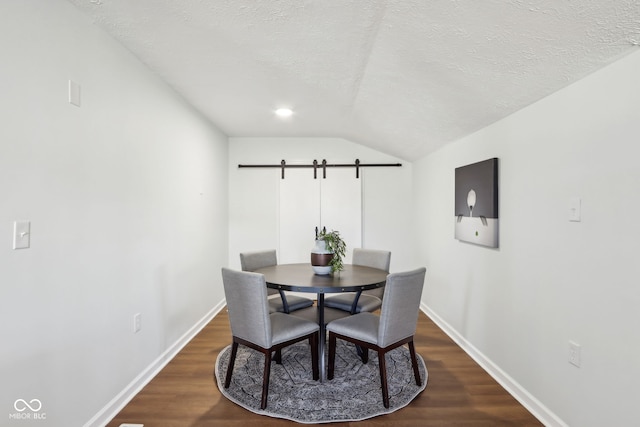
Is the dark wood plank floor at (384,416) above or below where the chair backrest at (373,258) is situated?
below

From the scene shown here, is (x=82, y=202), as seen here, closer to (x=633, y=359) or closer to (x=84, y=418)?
(x=84, y=418)

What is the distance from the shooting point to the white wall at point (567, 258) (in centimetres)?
145

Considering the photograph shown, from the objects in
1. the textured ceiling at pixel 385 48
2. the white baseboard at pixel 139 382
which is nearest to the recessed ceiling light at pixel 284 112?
the textured ceiling at pixel 385 48

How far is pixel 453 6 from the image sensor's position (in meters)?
1.45

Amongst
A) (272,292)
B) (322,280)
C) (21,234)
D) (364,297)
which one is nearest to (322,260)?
(322,280)

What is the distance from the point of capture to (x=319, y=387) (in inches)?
88.6

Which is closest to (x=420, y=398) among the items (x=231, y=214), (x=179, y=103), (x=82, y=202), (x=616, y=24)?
(x=616, y=24)

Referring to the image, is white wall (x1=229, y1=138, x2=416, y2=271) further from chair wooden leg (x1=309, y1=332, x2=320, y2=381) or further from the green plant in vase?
chair wooden leg (x1=309, y1=332, x2=320, y2=381)

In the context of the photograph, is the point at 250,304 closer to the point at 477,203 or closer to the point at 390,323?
the point at 390,323

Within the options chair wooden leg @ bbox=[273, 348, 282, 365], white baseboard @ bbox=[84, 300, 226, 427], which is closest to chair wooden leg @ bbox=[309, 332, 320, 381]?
chair wooden leg @ bbox=[273, 348, 282, 365]

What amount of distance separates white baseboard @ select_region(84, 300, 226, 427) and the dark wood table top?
105 centimetres

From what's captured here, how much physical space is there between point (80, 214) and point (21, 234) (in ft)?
1.17

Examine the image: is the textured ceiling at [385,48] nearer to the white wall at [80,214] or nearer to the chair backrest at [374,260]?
the white wall at [80,214]

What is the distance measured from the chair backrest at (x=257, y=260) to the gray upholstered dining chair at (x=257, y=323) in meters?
0.84
